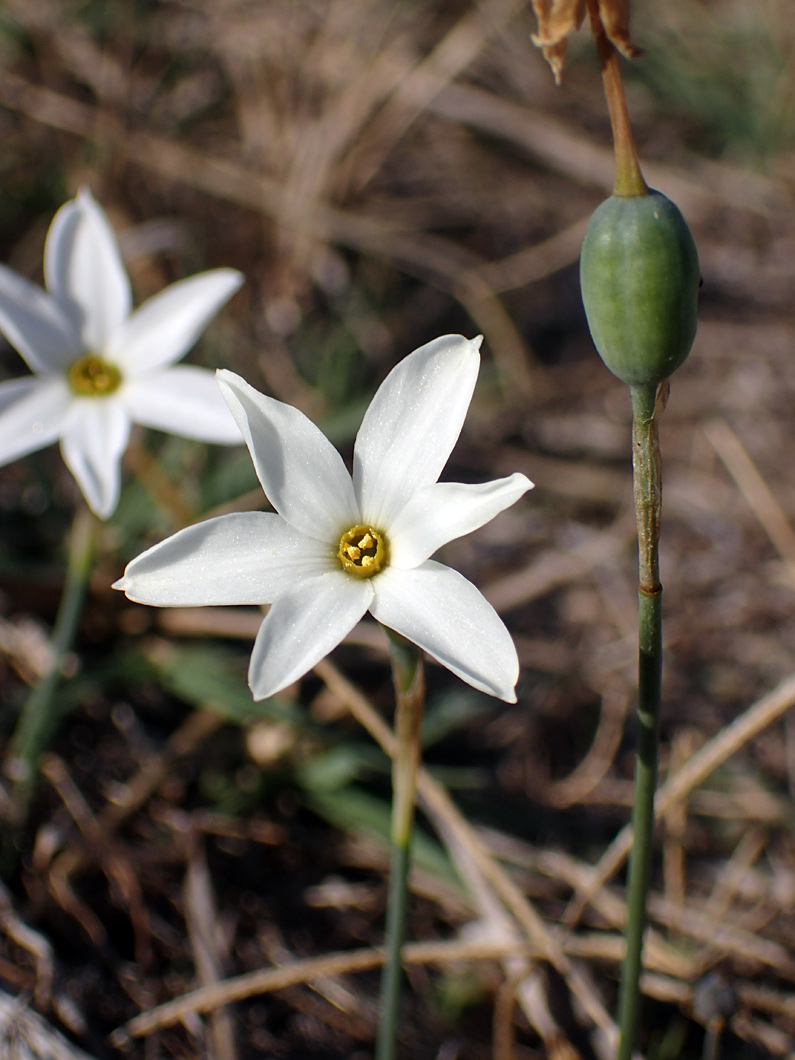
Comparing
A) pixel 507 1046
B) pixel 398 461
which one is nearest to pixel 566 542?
pixel 507 1046

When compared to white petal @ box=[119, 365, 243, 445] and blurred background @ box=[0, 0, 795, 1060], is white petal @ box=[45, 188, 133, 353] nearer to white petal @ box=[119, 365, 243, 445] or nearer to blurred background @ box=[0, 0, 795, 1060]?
white petal @ box=[119, 365, 243, 445]

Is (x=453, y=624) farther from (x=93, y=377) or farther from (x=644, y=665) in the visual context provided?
(x=93, y=377)

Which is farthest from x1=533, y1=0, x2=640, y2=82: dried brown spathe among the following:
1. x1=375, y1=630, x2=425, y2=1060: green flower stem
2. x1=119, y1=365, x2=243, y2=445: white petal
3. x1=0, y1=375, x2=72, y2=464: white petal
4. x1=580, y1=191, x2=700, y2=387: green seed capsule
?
x1=0, y1=375, x2=72, y2=464: white petal

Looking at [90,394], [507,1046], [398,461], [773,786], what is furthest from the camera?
[773,786]

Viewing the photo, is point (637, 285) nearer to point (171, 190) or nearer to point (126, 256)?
point (126, 256)

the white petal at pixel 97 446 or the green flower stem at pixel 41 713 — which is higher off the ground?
the white petal at pixel 97 446

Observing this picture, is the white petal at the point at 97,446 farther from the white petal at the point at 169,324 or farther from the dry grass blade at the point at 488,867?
the dry grass blade at the point at 488,867

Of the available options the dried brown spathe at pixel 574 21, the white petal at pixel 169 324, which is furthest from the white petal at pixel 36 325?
the dried brown spathe at pixel 574 21
